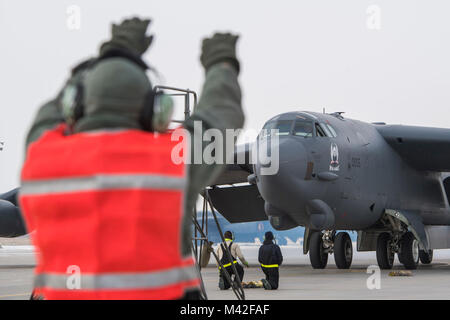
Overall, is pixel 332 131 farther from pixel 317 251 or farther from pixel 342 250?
pixel 317 251

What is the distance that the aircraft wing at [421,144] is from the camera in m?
20.8

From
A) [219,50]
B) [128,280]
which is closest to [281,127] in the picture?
[219,50]

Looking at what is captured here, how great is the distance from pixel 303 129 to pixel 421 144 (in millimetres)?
4766

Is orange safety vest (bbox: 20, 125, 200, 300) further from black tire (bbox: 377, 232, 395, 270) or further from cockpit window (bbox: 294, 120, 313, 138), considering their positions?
black tire (bbox: 377, 232, 395, 270)

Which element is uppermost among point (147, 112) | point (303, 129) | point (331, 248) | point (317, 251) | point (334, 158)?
point (147, 112)

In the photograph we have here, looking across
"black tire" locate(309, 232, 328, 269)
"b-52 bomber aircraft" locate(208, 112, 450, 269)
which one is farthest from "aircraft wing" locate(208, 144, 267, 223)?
"black tire" locate(309, 232, 328, 269)

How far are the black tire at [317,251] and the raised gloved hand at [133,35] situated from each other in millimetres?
19639

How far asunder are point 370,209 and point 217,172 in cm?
1806

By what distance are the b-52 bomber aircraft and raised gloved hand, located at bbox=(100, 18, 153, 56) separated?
1494cm

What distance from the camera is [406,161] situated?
2145 cm

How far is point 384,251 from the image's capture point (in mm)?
21078

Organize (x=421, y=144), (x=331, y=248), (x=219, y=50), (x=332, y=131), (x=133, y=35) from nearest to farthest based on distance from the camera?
(x=219, y=50), (x=133, y=35), (x=332, y=131), (x=421, y=144), (x=331, y=248)

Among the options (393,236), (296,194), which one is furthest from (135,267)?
(393,236)

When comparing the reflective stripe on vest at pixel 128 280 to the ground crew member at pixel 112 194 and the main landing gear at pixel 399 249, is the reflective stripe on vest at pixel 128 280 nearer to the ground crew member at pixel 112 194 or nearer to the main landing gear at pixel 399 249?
the ground crew member at pixel 112 194
